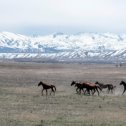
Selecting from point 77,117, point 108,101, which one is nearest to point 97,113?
point 77,117

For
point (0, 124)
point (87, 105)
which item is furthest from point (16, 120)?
point (87, 105)

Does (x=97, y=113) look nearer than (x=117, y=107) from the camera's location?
Yes

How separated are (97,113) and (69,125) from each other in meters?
5.05

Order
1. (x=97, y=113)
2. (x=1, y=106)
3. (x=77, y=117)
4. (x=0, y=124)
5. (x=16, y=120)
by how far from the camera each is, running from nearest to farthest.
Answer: (x=0, y=124) < (x=16, y=120) < (x=77, y=117) < (x=97, y=113) < (x=1, y=106)

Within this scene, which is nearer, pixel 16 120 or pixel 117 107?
pixel 16 120

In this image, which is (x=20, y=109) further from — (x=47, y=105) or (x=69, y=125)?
(x=69, y=125)

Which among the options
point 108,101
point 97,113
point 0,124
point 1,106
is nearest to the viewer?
point 0,124

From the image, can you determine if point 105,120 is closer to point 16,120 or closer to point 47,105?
point 16,120

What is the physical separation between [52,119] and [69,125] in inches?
89.1

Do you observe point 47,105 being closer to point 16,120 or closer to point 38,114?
point 38,114

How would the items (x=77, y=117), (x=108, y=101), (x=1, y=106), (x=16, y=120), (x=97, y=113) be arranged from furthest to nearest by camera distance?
1. (x=108, y=101)
2. (x=1, y=106)
3. (x=97, y=113)
4. (x=77, y=117)
5. (x=16, y=120)

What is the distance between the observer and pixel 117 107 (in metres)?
30.4

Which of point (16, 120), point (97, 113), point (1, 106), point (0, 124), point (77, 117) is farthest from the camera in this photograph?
point (1, 106)

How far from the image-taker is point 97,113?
27094 mm
